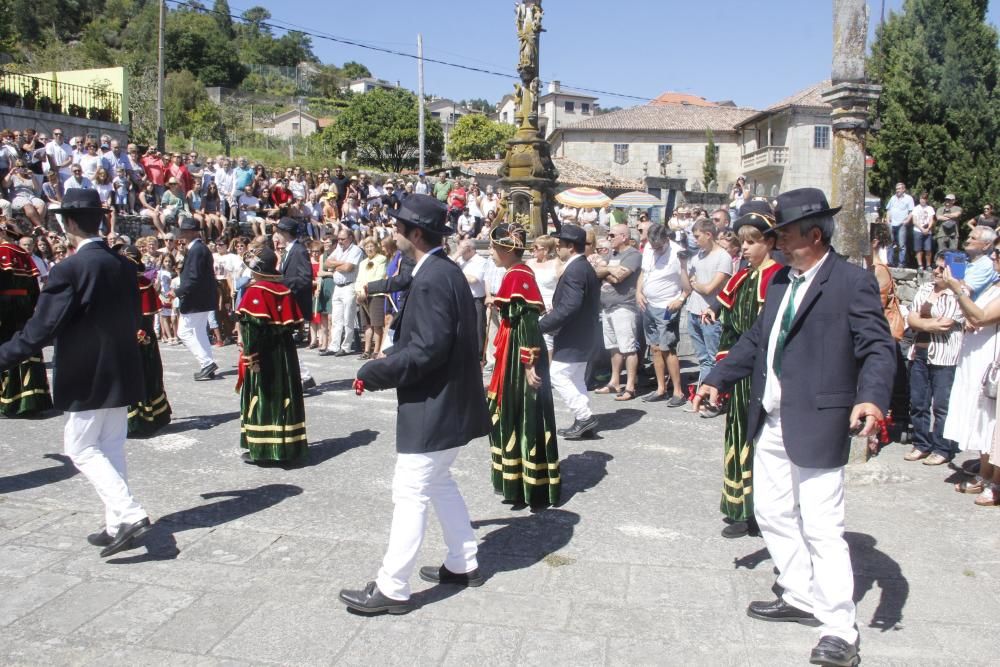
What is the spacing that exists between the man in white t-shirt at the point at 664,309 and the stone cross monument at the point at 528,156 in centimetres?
A: 792

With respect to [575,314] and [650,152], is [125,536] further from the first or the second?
[650,152]

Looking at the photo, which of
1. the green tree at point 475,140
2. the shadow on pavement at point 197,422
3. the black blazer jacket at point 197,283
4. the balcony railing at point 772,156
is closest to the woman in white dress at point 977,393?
the shadow on pavement at point 197,422

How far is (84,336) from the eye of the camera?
5320 millimetres

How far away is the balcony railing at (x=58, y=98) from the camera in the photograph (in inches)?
1039

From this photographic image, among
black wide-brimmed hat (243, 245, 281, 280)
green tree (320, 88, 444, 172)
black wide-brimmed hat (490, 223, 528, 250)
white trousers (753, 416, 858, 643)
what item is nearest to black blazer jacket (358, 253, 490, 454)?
white trousers (753, 416, 858, 643)

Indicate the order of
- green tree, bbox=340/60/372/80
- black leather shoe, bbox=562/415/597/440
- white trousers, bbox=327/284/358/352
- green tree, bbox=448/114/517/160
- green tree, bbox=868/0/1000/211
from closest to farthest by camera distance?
black leather shoe, bbox=562/415/597/440
white trousers, bbox=327/284/358/352
green tree, bbox=868/0/1000/211
green tree, bbox=448/114/517/160
green tree, bbox=340/60/372/80

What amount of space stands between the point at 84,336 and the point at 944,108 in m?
28.3

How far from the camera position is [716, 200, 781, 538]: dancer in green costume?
5.64 metres

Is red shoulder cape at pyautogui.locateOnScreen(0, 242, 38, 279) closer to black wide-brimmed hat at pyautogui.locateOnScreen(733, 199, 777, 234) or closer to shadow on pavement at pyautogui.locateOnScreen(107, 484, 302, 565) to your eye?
shadow on pavement at pyautogui.locateOnScreen(107, 484, 302, 565)

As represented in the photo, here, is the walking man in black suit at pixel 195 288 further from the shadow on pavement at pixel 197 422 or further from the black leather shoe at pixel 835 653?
the black leather shoe at pixel 835 653

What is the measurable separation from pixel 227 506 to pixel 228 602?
66.5 inches

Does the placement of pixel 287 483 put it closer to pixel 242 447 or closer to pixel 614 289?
pixel 242 447

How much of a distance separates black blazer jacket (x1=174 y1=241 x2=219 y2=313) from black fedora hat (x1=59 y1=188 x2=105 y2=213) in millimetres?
4892

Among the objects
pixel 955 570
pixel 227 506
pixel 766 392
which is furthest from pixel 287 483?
pixel 955 570
